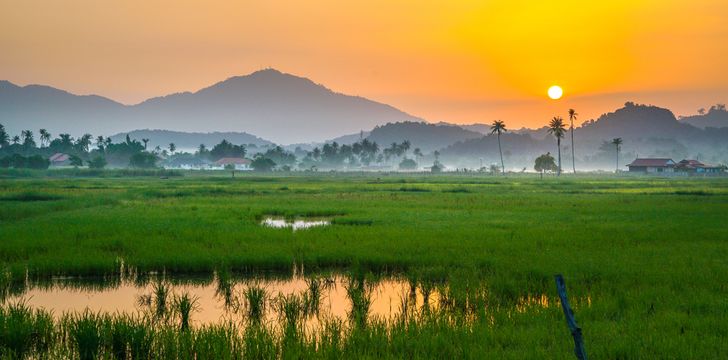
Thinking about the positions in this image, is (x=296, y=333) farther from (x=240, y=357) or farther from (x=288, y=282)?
(x=288, y=282)

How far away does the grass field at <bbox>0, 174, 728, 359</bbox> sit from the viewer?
998 cm

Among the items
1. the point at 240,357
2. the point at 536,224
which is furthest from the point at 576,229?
the point at 240,357

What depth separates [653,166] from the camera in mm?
135500

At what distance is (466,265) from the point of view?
17.6 meters

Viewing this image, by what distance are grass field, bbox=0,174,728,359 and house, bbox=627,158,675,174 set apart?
105152 mm

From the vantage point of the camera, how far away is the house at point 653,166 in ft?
434

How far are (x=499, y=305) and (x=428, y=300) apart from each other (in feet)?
7.04

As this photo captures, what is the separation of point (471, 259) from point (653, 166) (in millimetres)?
133125

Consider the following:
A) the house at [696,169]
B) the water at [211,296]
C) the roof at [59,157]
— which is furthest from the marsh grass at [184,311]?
the roof at [59,157]

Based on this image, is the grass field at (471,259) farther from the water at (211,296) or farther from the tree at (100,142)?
the tree at (100,142)

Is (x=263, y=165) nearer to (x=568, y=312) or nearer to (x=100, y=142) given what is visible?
(x=100, y=142)

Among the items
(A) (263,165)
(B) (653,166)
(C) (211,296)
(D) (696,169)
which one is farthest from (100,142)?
(C) (211,296)

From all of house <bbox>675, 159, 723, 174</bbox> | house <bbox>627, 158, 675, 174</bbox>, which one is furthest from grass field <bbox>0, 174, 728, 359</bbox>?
house <bbox>627, 158, 675, 174</bbox>

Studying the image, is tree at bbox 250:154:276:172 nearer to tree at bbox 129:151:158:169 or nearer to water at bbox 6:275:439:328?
tree at bbox 129:151:158:169
